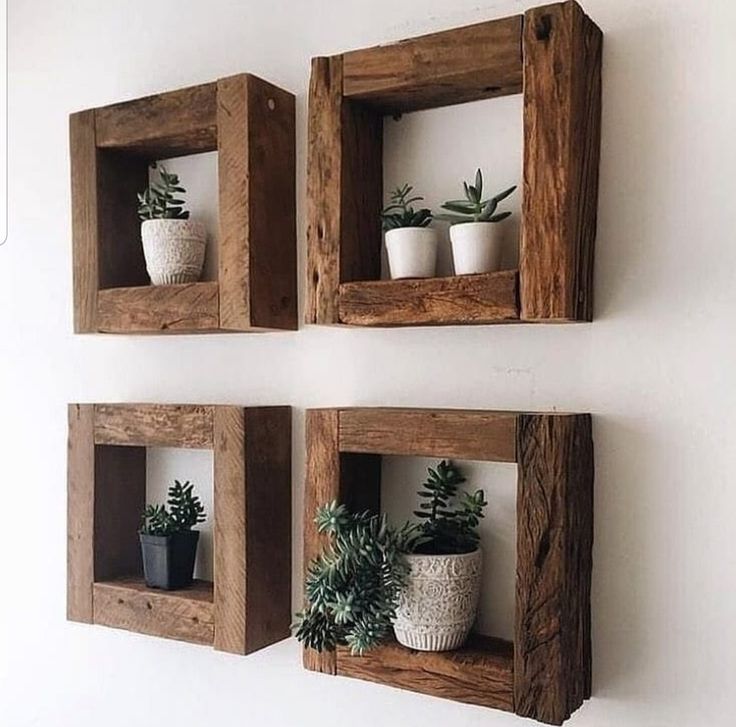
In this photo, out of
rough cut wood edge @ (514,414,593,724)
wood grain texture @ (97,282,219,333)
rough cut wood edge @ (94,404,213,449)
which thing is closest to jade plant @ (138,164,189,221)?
wood grain texture @ (97,282,219,333)

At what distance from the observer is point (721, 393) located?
94cm

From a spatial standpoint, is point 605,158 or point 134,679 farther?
point 134,679

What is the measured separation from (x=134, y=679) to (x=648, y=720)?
2.43 ft

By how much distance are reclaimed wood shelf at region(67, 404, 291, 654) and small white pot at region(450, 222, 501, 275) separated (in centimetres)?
33

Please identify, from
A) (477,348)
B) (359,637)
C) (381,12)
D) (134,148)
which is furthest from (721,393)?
(134,148)

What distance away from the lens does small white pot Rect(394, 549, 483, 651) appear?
3.29ft

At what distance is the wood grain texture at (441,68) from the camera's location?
969 millimetres

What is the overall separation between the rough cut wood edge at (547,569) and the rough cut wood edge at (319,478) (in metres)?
0.22

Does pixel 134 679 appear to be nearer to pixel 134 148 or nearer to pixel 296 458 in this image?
pixel 296 458

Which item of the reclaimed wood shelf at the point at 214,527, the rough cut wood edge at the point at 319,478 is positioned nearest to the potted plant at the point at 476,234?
the rough cut wood edge at the point at 319,478

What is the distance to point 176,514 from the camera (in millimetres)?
1254

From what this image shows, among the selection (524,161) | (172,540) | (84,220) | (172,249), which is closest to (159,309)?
(172,249)

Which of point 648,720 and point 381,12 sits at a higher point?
point 381,12

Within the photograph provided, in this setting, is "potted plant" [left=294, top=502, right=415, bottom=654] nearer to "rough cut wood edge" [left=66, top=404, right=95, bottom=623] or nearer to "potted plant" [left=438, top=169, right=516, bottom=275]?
"potted plant" [left=438, top=169, right=516, bottom=275]
